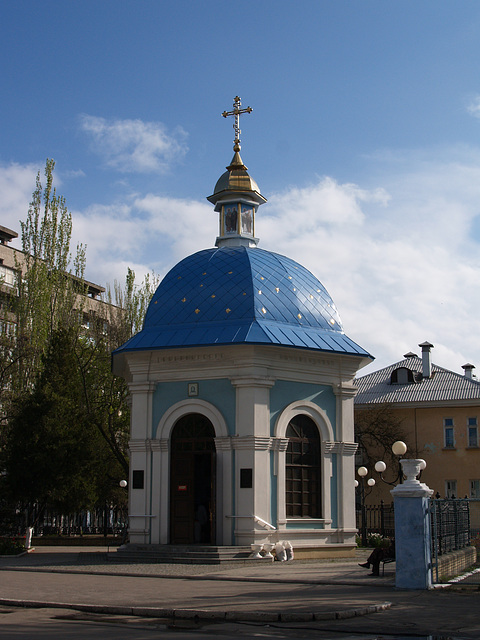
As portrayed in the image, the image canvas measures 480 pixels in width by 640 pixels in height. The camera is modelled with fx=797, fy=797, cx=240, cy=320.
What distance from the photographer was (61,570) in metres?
16.1

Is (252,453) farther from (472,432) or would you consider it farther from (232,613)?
(472,432)

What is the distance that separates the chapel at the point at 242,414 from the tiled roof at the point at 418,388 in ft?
63.5

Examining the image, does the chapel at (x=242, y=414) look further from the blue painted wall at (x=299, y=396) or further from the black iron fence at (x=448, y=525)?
the black iron fence at (x=448, y=525)

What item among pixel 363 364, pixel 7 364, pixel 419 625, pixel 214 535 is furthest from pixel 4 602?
pixel 7 364

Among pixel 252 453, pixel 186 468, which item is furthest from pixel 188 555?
pixel 252 453

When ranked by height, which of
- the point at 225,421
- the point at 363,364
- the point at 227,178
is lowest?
the point at 225,421

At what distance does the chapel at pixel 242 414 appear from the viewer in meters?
18.9

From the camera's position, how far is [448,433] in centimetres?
3900

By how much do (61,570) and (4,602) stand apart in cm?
526

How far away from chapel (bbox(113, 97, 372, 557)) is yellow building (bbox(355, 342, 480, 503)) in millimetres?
19243

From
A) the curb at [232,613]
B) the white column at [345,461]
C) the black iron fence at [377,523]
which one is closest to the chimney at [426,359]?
the black iron fence at [377,523]

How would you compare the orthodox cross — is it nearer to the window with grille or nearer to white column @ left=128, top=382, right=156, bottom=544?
white column @ left=128, top=382, right=156, bottom=544

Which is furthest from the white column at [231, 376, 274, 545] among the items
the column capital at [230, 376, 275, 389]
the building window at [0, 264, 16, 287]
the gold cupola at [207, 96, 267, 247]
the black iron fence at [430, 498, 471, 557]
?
the building window at [0, 264, 16, 287]

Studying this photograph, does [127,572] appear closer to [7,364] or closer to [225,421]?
[225,421]
